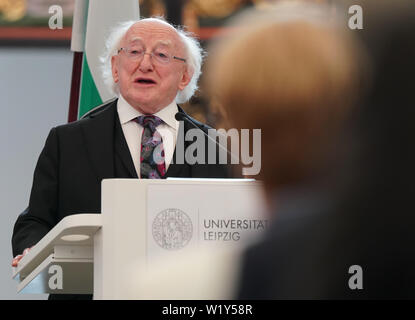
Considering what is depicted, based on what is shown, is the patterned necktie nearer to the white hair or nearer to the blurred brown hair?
the white hair

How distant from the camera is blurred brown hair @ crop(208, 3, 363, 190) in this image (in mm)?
820

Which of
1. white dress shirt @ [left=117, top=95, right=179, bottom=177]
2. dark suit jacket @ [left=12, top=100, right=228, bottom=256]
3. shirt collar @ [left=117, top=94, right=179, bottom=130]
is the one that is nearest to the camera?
dark suit jacket @ [left=12, top=100, right=228, bottom=256]

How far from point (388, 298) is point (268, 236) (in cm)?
14

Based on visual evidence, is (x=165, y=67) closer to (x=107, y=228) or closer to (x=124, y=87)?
(x=124, y=87)

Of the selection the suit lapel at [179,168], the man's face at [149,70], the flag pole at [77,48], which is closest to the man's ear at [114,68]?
the man's face at [149,70]

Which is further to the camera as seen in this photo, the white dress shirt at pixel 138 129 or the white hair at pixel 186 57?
the white hair at pixel 186 57

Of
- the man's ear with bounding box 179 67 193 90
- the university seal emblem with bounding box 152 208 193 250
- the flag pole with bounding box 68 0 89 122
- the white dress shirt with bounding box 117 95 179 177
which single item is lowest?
the university seal emblem with bounding box 152 208 193 250

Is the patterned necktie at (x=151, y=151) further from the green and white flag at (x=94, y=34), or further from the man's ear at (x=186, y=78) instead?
the green and white flag at (x=94, y=34)

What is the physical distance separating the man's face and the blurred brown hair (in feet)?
7.62

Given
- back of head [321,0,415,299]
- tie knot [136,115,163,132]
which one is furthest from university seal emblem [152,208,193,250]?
tie knot [136,115,163,132]

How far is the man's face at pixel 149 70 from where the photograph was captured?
3230 millimetres

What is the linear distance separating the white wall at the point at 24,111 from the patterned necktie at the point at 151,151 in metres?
2.45

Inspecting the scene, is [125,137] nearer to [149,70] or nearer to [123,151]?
[123,151]

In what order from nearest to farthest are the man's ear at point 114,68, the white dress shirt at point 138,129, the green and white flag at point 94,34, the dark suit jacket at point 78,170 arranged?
the dark suit jacket at point 78,170, the white dress shirt at point 138,129, the man's ear at point 114,68, the green and white flag at point 94,34
